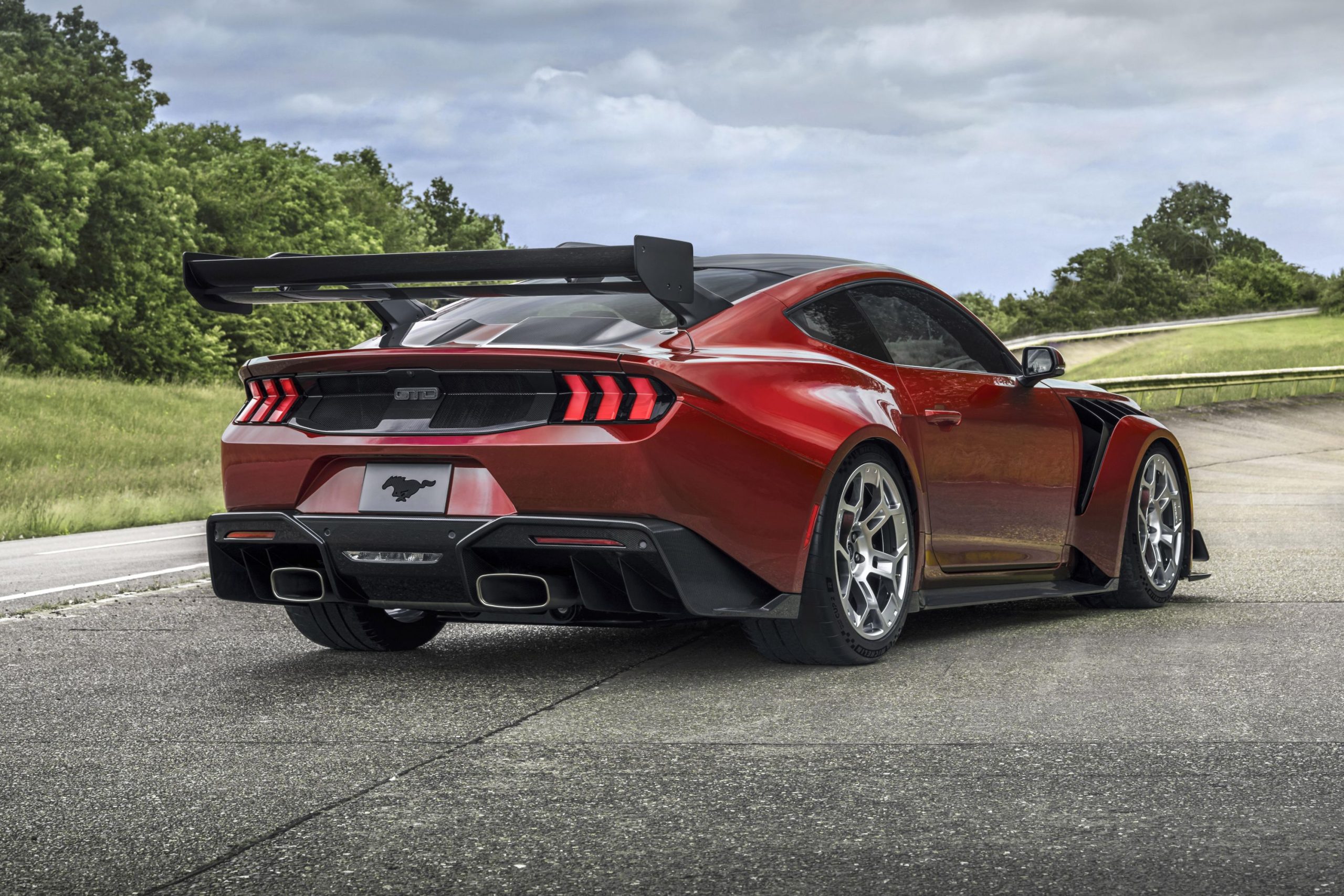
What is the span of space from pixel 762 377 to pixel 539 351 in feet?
2.53

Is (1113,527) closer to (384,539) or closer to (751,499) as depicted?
(751,499)

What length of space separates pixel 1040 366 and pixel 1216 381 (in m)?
23.9

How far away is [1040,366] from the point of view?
6.91 metres

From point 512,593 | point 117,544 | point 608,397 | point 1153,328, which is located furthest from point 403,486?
point 1153,328

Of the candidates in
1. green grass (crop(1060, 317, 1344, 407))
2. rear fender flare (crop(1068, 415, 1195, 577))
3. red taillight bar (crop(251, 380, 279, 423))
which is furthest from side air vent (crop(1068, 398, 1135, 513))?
green grass (crop(1060, 317, 1344, 407))

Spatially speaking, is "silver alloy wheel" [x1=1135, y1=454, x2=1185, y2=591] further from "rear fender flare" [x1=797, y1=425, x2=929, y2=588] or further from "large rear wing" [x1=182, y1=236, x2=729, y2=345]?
"large rear wing" [x1=182, y1=236, x2=729, y2=345]

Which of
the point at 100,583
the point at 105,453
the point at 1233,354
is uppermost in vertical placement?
the point at 1233,354

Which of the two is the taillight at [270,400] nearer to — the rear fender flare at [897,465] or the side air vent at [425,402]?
the side air vent at [425,402]

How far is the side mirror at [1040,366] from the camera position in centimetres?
689

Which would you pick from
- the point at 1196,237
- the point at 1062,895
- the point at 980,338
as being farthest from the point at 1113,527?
the point at 1196,237

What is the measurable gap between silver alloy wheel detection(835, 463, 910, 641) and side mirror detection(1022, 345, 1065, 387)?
1320 mm

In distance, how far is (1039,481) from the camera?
684 cm

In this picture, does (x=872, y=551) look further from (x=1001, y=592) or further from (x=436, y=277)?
(x=436, y=277)

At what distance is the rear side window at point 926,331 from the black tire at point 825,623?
A: 632 mm
